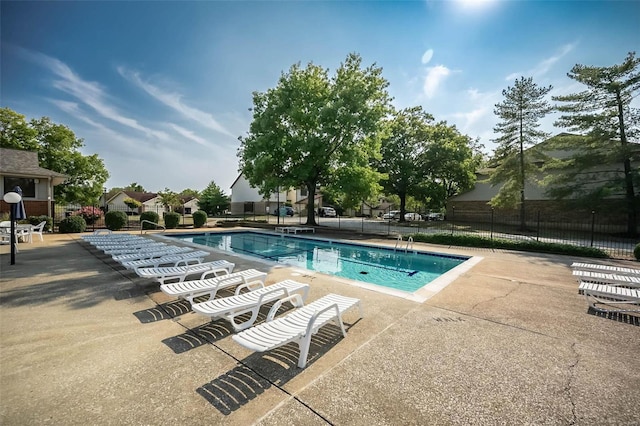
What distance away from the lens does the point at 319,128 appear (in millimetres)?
19484

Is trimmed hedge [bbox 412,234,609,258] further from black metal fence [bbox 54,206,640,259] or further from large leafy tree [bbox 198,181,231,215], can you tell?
large leafy tree [bbox 198,181,231,215]

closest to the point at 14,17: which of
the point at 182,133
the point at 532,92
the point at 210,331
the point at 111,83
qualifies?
the point at 111,83

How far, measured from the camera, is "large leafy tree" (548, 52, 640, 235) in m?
16.8

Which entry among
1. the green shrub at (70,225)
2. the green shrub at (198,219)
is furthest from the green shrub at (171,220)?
the green shrub at (70,225)

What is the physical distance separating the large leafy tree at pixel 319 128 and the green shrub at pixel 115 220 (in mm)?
9040

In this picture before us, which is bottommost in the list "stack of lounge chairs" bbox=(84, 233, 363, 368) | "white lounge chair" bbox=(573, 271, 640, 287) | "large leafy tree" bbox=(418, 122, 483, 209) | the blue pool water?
the blue pool water

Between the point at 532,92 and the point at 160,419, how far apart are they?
27.6 metres

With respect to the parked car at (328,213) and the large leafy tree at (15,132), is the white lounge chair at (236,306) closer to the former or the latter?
the large leafy tree at (15,132)

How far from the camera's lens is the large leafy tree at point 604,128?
55.3 ft

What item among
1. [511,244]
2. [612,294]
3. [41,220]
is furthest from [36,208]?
[511,244]

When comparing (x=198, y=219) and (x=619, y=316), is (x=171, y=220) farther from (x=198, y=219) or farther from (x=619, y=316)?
(x=619, y=316)

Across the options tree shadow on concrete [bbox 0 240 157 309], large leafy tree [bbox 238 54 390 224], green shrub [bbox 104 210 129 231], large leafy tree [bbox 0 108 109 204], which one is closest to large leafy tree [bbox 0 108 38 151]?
large leafy tree [bbox 0 108 109 204]

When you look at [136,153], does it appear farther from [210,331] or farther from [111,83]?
[210,331]

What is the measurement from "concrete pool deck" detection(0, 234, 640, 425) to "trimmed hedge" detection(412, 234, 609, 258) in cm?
772
